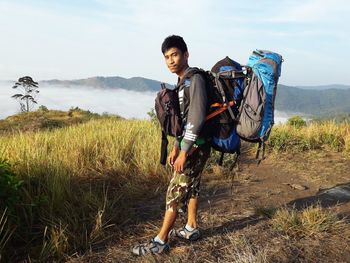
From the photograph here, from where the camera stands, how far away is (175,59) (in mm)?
3098

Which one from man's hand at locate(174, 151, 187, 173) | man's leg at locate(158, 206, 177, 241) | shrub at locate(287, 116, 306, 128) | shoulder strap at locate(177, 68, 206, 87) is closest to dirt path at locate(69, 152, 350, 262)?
man's leg at locate(158, 206, 177, 241)

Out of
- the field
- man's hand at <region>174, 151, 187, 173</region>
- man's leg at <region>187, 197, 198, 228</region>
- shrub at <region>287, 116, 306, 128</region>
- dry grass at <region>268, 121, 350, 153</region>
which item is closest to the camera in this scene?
man's hand at <region>174, 151, 187, 173</region>

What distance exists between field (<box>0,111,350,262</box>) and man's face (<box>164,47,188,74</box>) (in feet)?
5.25

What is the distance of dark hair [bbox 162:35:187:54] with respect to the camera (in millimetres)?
Answer: 3066

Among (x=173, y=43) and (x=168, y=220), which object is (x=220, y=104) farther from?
(x=168, y=220)

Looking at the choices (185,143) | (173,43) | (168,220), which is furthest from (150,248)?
(173,43)

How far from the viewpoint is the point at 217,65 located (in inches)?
128

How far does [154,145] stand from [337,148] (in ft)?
12.9

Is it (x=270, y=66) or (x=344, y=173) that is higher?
(x=270, y=66)

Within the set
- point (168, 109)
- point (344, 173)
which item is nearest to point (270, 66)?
point (168, 109)

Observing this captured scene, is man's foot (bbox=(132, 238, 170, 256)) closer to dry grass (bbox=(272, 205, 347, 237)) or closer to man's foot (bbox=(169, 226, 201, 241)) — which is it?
man's foot (bbox=(169, 226, 201, 241))

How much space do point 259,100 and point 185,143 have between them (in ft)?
2.32

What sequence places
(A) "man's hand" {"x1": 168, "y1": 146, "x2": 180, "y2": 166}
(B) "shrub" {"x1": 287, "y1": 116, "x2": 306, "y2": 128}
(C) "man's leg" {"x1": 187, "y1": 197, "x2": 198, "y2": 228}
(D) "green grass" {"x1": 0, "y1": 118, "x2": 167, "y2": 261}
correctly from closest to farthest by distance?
(A) "man's hand" {"x1": 168, "y1": 146, "x2": 180, "y2": 166}, (D) "green grass" {"x1": 0, "y1": 118, "x2": 167, "y2": 261}, (C) "man's leg" {"x1": 187, "y1": 197, "x2": 198, "y2": 228}, (B) "shrub" {"x1": 287, "y1": 116, "x2": 306, "y2": 128}

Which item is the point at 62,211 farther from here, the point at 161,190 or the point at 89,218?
the point at 161,190
